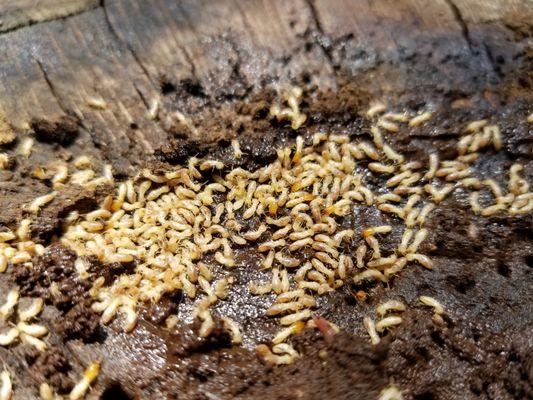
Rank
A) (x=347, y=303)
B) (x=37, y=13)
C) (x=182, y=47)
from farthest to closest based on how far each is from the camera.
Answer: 1. (x=182, y=47)
2. (x=37, y=13)
3. (x=347, y=303)

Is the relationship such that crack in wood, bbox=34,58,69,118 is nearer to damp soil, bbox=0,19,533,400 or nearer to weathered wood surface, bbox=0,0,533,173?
weathered wood surface, bbox=0,0,533,173

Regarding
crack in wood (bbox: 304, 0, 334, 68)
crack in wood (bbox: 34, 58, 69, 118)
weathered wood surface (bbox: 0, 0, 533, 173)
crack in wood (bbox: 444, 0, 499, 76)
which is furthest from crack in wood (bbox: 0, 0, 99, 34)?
crack in wood (bbox: 444, 0, 499, 76)

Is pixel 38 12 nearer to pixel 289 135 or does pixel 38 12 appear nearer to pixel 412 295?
pixel 289 135

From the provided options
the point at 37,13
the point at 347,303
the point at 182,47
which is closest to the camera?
the point at 347,303

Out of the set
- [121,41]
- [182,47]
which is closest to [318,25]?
[182,47]

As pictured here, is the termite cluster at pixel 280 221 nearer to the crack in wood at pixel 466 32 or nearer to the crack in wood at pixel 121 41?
the crack in wood at pixel 466 32

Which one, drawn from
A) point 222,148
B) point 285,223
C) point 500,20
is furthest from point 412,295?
point 500,20

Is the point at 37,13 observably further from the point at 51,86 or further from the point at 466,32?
the point at 466,32
